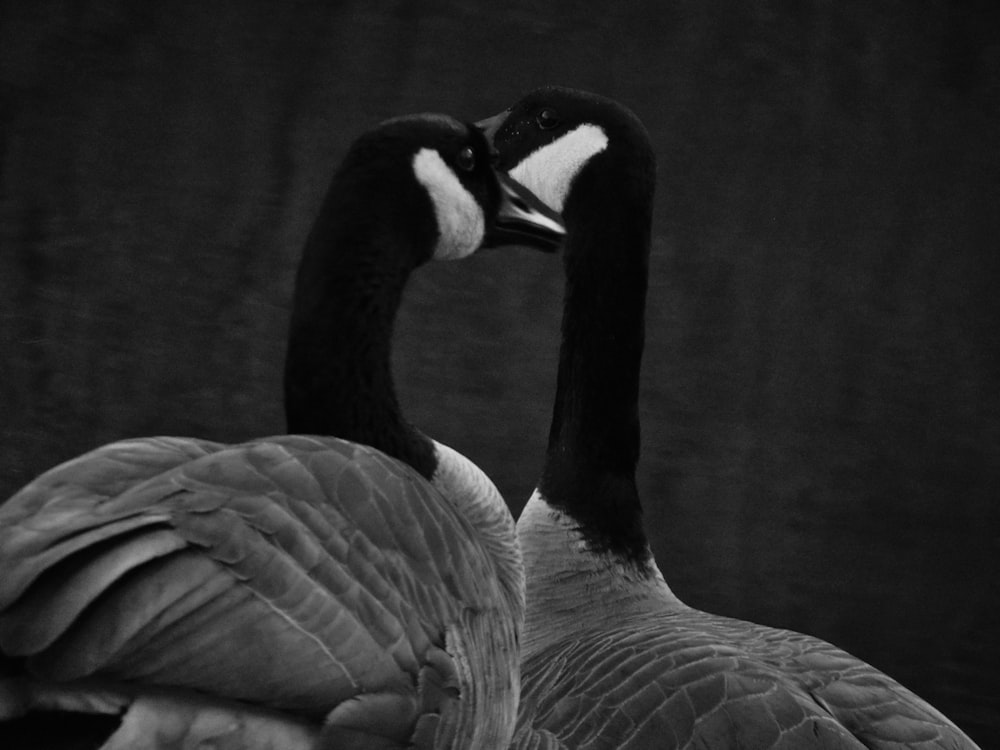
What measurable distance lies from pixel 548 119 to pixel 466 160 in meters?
0.39

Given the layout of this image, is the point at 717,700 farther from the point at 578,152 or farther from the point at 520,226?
the point at 578,152

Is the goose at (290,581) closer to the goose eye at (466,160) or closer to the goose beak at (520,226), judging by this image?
the goose eye at (466,160)

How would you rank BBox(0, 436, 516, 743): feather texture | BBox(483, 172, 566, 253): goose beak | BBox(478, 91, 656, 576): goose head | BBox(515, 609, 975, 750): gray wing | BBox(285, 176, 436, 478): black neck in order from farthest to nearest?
1. BBox(478, 91, 656, 576): goose head
2. BBox(483, 172, 566, 253): goose beak
3. BBox(285, 176, 436, 478): black neck
4. BBox(515, 609, 975, 750): gray wing
5. BBox(0, 436, 516, 743): feather texture

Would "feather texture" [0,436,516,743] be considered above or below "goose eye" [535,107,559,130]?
below

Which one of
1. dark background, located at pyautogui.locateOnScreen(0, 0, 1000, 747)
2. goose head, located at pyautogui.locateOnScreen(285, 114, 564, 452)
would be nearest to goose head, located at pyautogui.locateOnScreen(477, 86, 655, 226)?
goose head, located at pyautogui.locateOnScreen(285, 114, 564, 452)

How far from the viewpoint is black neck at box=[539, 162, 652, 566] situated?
1.90 meters

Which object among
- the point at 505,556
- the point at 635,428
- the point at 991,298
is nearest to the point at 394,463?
the point at 505,556

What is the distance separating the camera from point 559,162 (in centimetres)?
194

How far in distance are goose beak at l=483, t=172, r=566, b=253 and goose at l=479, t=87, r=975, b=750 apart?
0.50 feet

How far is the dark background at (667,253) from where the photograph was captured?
2.41m

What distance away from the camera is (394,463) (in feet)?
4.03

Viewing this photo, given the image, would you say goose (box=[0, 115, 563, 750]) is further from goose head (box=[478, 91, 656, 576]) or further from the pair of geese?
goose head (box=[478, 91, 656, 576])

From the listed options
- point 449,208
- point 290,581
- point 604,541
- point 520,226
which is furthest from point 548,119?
point 290,581

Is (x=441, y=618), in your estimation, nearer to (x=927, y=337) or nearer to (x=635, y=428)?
(x=635, y=428)
